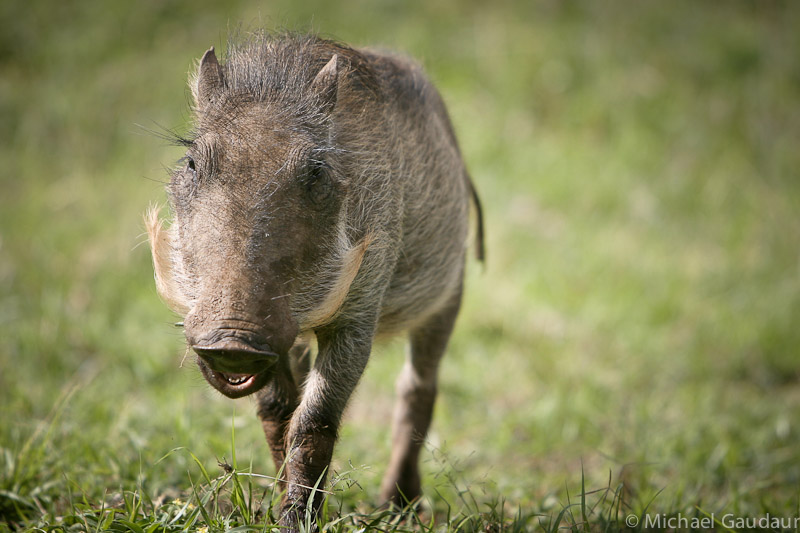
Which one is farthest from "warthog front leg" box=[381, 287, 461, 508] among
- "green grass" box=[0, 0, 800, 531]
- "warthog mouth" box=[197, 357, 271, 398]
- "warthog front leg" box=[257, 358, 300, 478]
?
"warthog mouth" box=[197, 357, 271, 398]

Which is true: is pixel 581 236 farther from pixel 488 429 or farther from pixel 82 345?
pixel 82 345

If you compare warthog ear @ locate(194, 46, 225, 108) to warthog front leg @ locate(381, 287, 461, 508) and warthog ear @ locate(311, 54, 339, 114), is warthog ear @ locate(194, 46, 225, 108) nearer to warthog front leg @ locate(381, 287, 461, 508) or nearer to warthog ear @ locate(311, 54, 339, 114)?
warthog ear @ locate(311, 54, 339, 114)

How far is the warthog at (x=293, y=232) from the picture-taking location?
88.8 inches

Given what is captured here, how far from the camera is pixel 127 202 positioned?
696cm

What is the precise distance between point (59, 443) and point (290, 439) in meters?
1.47

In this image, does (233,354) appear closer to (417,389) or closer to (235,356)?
(235,356)

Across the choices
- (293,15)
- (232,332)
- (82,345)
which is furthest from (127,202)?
(232,332)

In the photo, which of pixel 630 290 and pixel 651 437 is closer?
pixel 651 437

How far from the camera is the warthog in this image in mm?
2256

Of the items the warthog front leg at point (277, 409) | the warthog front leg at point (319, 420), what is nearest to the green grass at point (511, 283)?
the warthog front leg at point (319, 420)

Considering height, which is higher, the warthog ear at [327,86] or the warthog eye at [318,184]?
the warthog ear at [327,86]

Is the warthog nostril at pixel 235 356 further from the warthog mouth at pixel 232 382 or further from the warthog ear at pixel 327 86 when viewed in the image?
the warthog ear at pixel 327 86

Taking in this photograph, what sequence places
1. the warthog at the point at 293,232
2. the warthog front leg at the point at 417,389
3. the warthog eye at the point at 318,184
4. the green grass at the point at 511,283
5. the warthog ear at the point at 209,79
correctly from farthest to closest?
the warthog front leg at the point at 417,389 < the green grass at the point at 511,283 < the warthog ear at the point at 209,79 < the warthog eye at the point at 318,184 < the warthog at the point at 293,232

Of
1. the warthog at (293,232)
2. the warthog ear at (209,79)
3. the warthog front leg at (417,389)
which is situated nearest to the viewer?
the warthog at (293,232)
